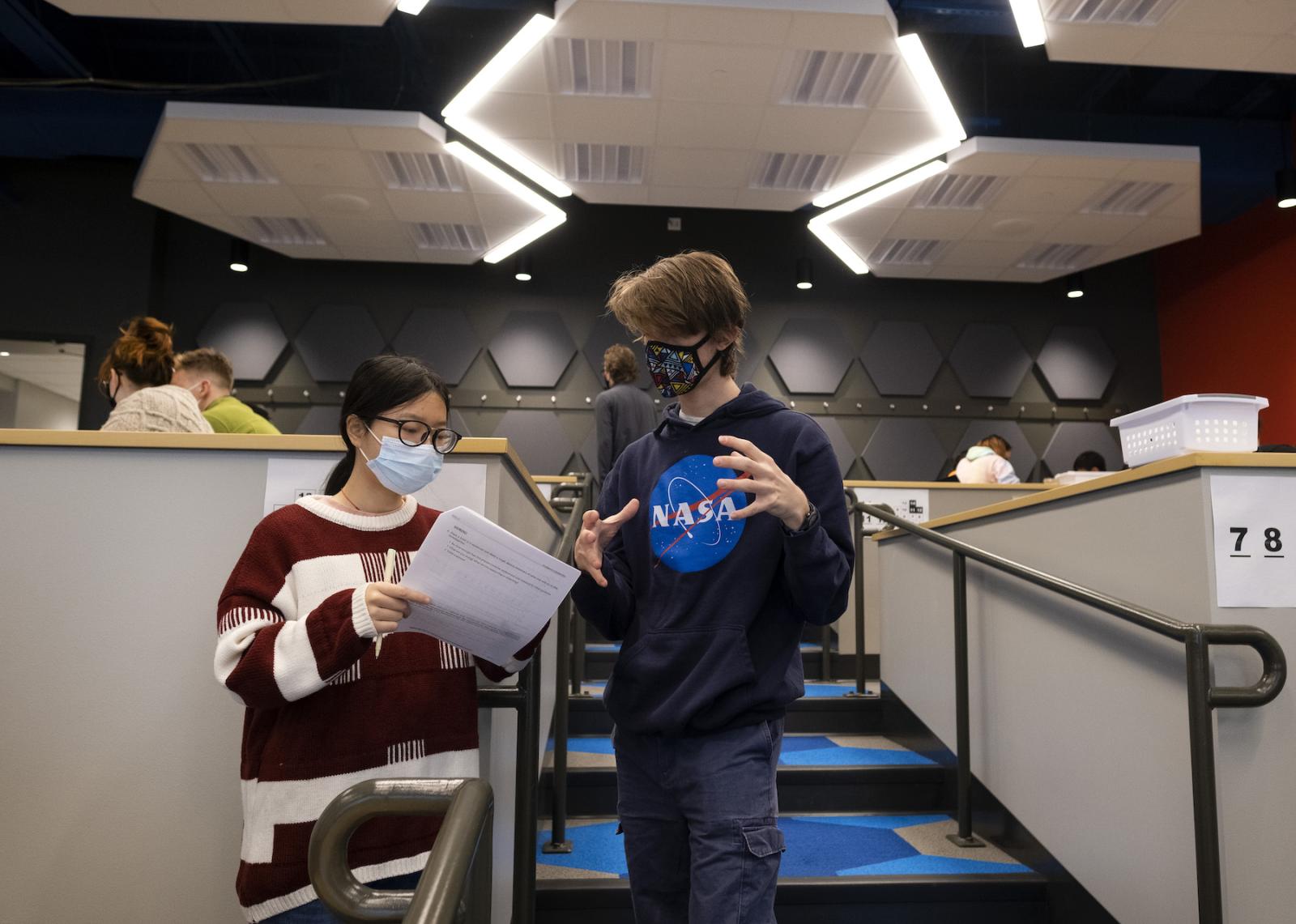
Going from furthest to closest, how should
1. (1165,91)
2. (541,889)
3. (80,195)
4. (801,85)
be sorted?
1. (80,195)
2. (1165,91)
3. (801,85)
4. (541,889)

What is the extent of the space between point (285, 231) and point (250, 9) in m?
2.70

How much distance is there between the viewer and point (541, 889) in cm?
226

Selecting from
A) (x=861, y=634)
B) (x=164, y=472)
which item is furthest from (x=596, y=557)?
(x=861, y=634)

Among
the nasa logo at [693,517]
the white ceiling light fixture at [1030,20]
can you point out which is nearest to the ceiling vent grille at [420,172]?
the white ceiling light fixture at [1030,20]

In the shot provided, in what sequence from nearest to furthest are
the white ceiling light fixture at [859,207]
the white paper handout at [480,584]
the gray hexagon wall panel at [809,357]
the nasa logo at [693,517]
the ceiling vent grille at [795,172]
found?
1. the white paper handout at [480,584]
2. the nasa logo at [693,517]
3. the white ceiling light fixture at [859,207]
4. the ceiling vent grille at [795,172]
5. the gray hexagon wall panel at [809,357]

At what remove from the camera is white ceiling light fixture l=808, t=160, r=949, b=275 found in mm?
5820

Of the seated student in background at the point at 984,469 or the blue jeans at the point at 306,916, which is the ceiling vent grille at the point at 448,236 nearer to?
the seated student in background at the point at 984,469

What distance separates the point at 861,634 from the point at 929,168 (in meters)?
3.28

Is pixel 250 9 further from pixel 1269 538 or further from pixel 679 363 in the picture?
pixel 1269 538

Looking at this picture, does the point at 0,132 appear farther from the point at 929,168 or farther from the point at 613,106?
the point at 929,168

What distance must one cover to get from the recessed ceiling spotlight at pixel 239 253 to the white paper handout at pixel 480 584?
22.6 ft

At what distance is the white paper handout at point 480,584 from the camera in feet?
4.00

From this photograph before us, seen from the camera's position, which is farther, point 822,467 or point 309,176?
point 309,176

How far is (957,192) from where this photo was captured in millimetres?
6164
